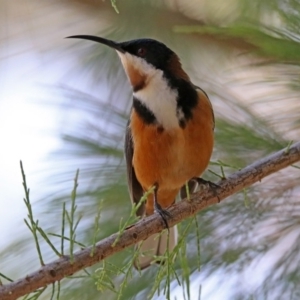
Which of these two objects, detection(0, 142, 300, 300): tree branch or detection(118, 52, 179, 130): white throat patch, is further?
detection(118, 52, 179, 130): white throat patch

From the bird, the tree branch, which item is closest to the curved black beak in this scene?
the bird

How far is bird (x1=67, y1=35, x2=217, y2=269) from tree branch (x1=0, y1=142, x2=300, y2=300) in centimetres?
13

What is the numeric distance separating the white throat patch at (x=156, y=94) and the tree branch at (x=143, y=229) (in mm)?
174

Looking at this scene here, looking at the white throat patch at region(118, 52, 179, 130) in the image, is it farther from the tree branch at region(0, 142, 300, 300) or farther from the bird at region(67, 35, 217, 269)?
the tree branch at region(0, 142, 300, 300)

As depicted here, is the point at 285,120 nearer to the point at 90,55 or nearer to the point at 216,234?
the point at 216,234

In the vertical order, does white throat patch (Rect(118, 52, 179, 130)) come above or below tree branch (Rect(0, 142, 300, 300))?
above

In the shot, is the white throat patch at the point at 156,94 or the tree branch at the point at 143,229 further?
the white throat patch at the point at 156,94

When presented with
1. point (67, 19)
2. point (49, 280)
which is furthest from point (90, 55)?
point (49, 280)

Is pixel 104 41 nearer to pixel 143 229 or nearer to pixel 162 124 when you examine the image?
pixel 162 124

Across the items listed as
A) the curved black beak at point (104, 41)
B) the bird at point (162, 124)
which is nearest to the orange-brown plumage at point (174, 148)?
the bird at point (162, 124)

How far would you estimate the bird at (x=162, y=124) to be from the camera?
41.2 inches

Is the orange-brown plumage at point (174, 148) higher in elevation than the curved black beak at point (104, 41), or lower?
lower

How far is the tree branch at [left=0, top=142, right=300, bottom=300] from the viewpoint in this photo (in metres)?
0.66

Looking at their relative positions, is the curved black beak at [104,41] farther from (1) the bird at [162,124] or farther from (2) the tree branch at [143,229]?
(2) the tree branch at [143,229]
